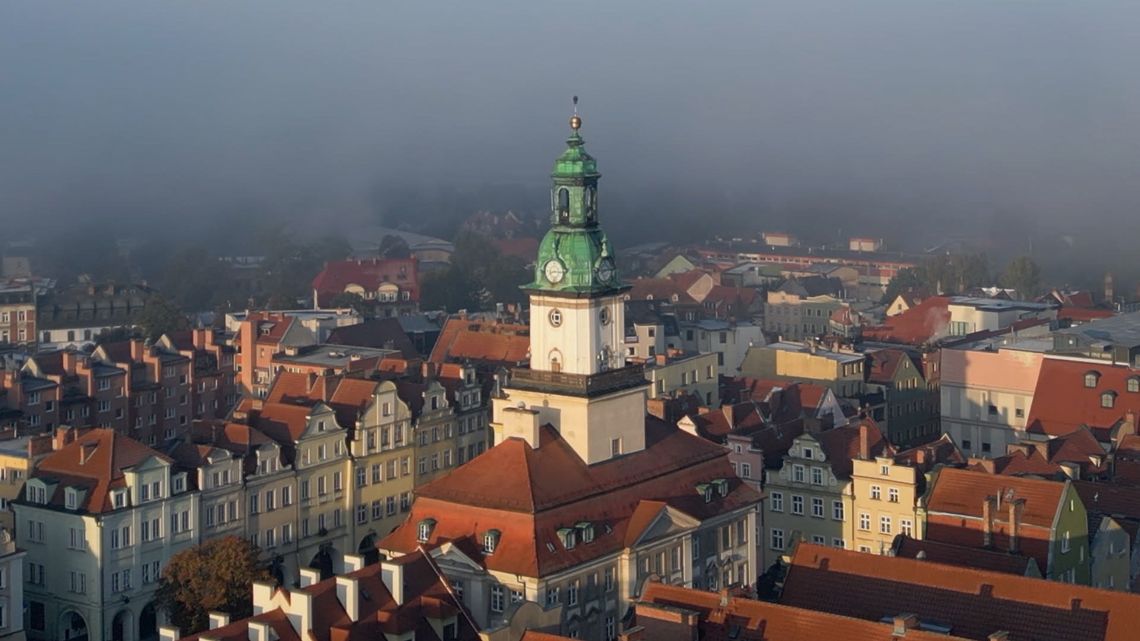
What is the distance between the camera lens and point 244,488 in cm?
6606

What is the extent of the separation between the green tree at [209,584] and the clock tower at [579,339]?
919cm

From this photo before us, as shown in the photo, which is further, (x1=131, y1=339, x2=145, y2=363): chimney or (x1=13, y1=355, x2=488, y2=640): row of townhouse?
(x1=131, y1=339, x2=145, y2=363): chimney

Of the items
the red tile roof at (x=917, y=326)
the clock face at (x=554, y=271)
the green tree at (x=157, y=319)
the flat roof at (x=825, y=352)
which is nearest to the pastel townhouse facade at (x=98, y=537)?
the clock face at (x=554, y=271)

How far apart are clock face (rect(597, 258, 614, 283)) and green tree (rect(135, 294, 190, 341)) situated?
61485 millimetres

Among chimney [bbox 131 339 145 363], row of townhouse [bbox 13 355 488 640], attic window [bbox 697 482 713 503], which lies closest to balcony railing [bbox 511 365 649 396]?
attic window [bbox 697 482 713 503]

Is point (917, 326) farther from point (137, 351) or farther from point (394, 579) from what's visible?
point (394, 579)

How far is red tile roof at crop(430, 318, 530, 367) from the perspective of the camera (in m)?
94.1

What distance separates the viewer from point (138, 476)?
2411 inches

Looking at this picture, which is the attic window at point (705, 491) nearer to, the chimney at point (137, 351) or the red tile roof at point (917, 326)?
the chimney at point (137, 351)

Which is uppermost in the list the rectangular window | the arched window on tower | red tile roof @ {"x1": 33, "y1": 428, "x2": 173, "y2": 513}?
the arched window on tower

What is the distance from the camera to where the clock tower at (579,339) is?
59438 millimetres

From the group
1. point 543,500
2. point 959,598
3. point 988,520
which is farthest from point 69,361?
point 959,598

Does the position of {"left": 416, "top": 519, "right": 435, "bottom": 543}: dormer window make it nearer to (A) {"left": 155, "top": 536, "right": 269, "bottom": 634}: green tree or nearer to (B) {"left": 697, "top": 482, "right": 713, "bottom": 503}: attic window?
(A) {"left": 155, "top": 536, "right": 269, "bottom": 634}: green tree

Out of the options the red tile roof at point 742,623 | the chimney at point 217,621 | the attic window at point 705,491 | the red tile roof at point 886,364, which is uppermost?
the red tile roof at point 886,364
